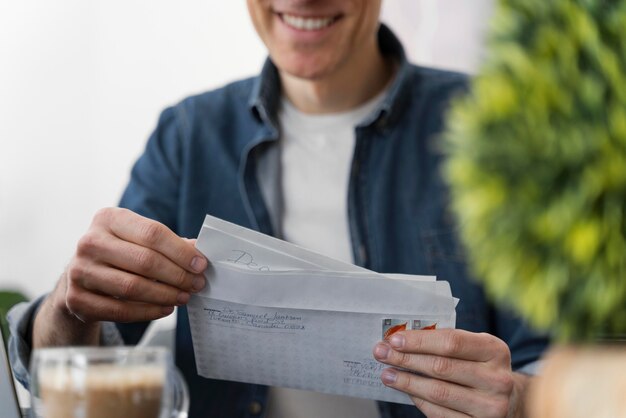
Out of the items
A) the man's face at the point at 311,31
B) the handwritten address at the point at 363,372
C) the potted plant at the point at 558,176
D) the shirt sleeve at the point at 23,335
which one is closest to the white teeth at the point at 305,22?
the man's face at the point at 311,31

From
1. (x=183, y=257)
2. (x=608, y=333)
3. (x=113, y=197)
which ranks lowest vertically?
(x=113, y=197)

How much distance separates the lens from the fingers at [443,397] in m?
1.02

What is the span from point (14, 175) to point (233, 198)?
6.58 ft

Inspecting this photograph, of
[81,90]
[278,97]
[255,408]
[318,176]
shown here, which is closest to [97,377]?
[255,408]

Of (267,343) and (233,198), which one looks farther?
(233,198)

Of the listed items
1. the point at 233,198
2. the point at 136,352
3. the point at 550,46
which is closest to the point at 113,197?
the point at 233,198

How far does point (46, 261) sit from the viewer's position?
11.2 ft

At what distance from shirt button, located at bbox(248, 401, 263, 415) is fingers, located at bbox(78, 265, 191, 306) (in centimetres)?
43

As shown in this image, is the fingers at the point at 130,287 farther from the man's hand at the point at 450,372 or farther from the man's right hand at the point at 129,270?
the man's hand at the point at 450,372

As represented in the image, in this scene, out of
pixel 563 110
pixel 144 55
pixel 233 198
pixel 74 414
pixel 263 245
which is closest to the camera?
pixel 563 110

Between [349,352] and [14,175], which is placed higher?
[349,352]

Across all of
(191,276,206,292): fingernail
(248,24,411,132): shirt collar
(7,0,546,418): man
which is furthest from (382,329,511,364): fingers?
(248,24,411,132): shirt collar

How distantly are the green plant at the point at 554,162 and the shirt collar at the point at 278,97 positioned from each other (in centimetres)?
122

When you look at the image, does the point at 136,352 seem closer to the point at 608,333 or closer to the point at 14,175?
the point at 608,333
